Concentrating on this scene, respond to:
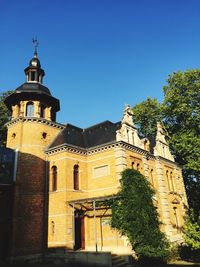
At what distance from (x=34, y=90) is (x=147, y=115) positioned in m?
17.5

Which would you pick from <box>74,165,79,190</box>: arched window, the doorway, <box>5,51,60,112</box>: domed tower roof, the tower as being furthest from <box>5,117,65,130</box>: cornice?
the doorway

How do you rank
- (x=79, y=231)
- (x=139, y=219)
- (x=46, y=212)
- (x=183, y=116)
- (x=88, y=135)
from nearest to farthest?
1. (x=139, y=219)
2. (x=79, y=231)
3. (x=46, y=212)
4. (x=88, y=135)
5. (x=183, y=116)

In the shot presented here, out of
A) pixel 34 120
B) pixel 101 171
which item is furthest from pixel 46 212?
pixel 34 120

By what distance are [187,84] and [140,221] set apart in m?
20.3

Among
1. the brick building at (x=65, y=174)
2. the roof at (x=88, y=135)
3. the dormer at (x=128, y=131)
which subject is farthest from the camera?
the roof at (x=88, y=135)

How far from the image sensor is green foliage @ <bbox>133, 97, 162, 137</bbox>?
36.3m

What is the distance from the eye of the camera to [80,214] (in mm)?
22109

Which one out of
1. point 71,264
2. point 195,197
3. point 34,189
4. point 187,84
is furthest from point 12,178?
point 195,197

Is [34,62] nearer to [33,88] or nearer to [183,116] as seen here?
[33,88]

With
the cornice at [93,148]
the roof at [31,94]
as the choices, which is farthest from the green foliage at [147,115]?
the roof at [31,94]

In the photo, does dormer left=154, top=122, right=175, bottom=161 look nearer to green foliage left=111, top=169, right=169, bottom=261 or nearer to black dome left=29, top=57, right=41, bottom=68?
green foliage left=111, top=169, right=169, bottom=261

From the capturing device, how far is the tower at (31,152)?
20.8 metres

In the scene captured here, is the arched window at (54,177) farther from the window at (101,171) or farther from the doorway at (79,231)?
the window at (101,171)

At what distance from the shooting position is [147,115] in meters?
36.7
